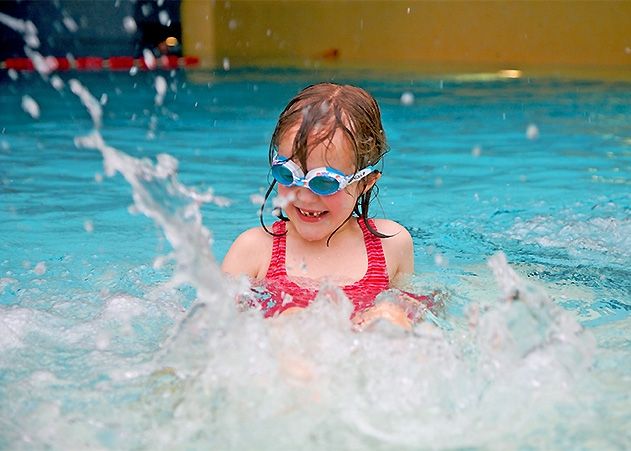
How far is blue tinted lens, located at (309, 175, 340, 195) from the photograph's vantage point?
104 inches

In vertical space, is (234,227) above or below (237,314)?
below

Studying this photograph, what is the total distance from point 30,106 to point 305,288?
5991 mm

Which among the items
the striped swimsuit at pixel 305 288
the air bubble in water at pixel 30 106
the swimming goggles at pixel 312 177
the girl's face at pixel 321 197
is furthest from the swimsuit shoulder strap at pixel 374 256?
the air bubble in water at pixel 30 106

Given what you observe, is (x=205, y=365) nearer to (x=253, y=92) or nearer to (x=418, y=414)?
(x=418, y=414)

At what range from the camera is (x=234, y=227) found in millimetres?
4336

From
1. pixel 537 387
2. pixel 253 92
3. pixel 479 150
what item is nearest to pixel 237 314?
pixel 537 387

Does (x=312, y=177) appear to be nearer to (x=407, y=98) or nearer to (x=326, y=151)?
(x=326, y=151)

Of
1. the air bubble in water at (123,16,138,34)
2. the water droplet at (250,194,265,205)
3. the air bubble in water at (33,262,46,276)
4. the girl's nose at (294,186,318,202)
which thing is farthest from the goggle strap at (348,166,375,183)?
the air bubble in water at (123,16,138,34)

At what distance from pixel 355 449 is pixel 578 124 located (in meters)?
5.87

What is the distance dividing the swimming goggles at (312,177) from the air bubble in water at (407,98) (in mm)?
5843

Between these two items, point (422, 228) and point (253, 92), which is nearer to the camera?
point (422, 228)

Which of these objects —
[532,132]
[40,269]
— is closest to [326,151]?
[40,269]

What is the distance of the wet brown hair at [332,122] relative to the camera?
8.73 feet

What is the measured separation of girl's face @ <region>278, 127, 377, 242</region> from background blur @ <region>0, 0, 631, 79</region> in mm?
9052
